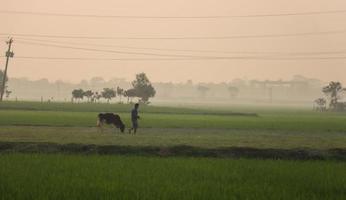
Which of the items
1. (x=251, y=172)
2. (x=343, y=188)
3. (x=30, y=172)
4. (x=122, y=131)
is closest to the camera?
(x=343, y=188)

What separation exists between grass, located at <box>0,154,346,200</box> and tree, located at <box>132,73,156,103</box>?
283 feet

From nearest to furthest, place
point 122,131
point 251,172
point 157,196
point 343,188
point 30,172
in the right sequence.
Result: point 157,196
point 343,188
point 30,172
point 251,172
point 122,131

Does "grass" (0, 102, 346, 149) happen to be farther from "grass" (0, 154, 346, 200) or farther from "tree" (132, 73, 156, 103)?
"tree" (132, 73, 156, 103)

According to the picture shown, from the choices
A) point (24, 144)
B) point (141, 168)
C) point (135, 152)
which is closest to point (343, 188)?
point (141, 168)

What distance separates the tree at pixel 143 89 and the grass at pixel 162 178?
86.2 meters

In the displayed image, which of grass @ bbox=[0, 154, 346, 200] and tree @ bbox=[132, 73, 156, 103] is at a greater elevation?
tree @ bbox=[132, 73, 156, 103]

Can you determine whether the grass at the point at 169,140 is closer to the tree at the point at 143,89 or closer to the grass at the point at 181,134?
the grass at the point at 181,134

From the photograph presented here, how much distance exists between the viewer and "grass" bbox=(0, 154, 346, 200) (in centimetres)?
991

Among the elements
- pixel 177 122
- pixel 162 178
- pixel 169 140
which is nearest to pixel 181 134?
pixel 169 140

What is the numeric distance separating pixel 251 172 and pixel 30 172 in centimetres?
613

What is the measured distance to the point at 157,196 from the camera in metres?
9.68

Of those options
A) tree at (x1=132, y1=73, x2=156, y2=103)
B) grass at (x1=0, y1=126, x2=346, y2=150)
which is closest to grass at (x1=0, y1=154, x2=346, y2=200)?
grass at (x1=0, y1=126, x2=346, y2=150)

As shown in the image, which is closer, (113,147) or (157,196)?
(157,196)

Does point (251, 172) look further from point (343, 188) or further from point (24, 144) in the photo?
point (24, 144)
